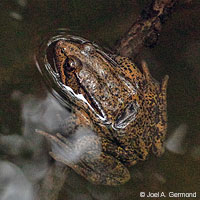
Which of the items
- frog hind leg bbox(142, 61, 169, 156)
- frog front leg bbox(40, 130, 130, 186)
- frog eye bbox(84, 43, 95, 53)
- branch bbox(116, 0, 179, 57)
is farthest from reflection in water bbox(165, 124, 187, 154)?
frog eye bbox(84, 43, 95, 53)

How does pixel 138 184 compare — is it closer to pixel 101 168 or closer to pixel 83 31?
pixel 101 168

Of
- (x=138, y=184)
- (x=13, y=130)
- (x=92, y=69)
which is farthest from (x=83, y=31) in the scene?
(x=138, y=184)

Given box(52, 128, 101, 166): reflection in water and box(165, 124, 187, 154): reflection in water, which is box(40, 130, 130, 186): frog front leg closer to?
box(52, 128, 101, 166): reflection in water

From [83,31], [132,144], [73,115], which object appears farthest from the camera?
[83,31]

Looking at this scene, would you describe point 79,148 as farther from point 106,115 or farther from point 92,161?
point 106,115

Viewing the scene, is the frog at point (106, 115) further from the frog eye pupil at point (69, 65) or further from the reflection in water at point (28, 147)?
the reflection in water at point (28, 147)

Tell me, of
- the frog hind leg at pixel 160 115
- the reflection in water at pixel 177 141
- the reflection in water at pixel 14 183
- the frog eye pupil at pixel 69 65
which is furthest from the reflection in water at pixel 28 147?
the reflection in water at pixel 177 141

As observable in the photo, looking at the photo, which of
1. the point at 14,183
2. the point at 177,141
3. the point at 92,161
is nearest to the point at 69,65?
the point at 92,161
